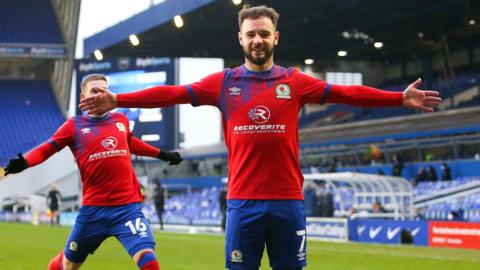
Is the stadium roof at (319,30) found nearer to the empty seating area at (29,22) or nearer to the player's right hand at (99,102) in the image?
the empty seating area at (29,22)

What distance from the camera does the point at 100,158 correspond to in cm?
919

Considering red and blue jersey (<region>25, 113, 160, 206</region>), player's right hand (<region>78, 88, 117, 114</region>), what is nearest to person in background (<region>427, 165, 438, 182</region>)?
red and blue jersey (<region>25, 113, 160, 206</region>)

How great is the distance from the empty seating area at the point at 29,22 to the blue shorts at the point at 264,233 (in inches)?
2458

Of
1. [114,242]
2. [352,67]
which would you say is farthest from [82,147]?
[352,67]

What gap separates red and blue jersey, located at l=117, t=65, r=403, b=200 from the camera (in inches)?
242

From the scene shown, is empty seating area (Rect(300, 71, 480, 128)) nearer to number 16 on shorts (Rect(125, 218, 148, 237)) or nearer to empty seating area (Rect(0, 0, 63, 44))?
empty seating area (Rect(0, 0, 63, 44))

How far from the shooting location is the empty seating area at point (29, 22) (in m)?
66.7

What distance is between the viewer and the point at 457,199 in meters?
31.3

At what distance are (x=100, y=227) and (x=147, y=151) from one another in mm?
1267

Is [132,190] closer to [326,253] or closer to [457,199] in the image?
[326,253]

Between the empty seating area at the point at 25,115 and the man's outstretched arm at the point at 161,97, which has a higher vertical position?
the empty seating area at the point at 25,115

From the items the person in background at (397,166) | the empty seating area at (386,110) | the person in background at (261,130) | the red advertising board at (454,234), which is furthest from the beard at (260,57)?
the empty seating area at (386,110)

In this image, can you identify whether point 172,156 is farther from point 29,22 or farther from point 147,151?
point 29,22

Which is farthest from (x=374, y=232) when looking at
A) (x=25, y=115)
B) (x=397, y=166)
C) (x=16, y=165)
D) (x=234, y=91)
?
(x=25, y=115)
